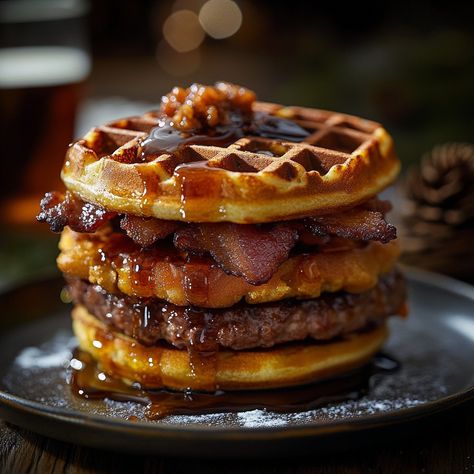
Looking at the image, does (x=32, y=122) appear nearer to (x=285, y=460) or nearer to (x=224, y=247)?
(x=224, y=247)

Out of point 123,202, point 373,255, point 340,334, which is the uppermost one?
point 123,202

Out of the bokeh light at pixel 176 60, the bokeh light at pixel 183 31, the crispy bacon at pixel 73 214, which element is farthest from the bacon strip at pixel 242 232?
the bokeh light at pixel 183 31

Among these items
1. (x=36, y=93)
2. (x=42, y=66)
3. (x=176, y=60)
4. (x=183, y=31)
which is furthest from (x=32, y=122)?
(x=183, y=31)

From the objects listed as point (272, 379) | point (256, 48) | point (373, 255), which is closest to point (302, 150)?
point (373, 255)

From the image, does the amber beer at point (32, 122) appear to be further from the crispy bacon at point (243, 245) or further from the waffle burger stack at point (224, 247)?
the crispy bacon at point (243, 245)

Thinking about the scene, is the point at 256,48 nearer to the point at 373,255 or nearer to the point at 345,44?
the point at 345,44

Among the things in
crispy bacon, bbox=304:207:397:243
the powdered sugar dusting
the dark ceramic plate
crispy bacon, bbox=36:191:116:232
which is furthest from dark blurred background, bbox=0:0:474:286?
crispy bacon, bbox=304:207:397:243
